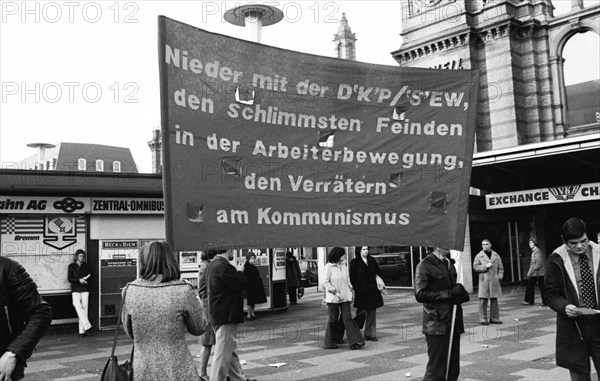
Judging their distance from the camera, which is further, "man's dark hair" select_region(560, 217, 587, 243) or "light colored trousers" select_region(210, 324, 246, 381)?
"light colored trousers" select_region(210, 324, 246, 381)

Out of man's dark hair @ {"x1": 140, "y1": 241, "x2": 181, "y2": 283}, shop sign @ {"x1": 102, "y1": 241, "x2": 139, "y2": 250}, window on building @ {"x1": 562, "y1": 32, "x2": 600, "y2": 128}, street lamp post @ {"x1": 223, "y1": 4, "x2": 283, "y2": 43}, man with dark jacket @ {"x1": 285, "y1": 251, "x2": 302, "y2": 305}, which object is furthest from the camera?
window on building @ {"x1": 562, "y1": 32, "x2": 600, "y2": 128}

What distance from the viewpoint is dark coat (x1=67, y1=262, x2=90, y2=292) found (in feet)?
44.7

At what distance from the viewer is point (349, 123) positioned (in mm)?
5539

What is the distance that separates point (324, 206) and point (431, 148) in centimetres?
134

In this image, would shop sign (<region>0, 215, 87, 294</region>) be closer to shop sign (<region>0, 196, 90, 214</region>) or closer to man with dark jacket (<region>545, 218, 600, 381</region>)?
shop sign (<region>0, 196, 90, 214</region>)

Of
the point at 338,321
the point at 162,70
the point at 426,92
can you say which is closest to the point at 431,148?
the point at 426,92

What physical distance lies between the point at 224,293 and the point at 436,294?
8.14 ft

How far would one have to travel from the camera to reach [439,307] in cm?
633

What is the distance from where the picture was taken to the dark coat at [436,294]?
6.30m

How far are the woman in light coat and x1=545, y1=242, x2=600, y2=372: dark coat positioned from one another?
3.21 meters

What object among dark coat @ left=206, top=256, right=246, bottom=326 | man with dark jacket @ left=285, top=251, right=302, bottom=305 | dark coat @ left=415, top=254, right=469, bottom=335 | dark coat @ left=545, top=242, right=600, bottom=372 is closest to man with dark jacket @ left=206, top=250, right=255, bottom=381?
dark coat @ left=206, top=256, right=246, bottom=326

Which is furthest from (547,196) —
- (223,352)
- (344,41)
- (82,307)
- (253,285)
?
(344,41)

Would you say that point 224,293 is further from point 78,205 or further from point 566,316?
point 78,205

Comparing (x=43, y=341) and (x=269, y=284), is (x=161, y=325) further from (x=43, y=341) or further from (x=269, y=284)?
(x=269, y=284)
